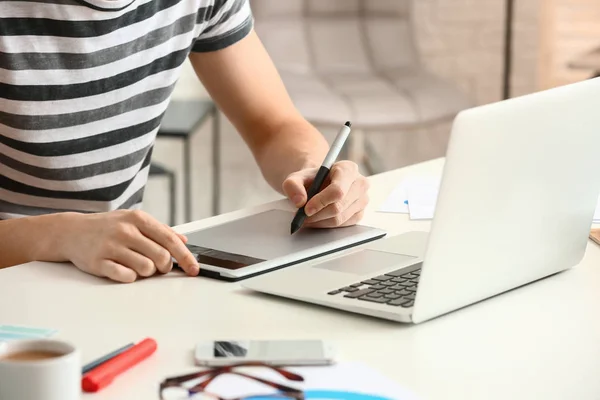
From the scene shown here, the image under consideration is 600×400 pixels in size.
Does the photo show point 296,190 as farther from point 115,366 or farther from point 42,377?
point 42,377

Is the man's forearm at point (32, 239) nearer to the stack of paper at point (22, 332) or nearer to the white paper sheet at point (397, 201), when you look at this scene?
the stack of paper at point (22, 332)

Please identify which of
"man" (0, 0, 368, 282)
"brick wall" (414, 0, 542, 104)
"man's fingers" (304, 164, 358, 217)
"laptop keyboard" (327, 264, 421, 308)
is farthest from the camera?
"brick wall" (414, 0, 542, 104)

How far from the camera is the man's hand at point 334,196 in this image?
1.12 metres

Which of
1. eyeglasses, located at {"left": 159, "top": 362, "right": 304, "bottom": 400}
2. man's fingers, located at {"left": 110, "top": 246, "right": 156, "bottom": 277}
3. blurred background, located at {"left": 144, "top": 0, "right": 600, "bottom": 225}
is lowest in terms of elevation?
eyeglasses, located at {"left": 159, "top": 362, "right": 304, "bottom": 400}

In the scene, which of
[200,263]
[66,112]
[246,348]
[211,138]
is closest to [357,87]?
[211,138]

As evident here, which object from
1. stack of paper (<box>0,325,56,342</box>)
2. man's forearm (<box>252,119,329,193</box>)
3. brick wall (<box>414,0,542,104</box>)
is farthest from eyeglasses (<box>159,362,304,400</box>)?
brick wall (<box>414,0,542,104</box>)

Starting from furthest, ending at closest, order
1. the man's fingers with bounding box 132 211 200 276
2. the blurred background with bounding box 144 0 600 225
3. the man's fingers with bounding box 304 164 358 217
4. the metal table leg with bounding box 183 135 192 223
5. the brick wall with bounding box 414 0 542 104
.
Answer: the brick wall with bounding box 414 0 542 104
the metal table leg with bounding box 183 135 192 223
the blurred background with bounding box 144 0 600 225
the man's fingers with bounding box 304 164 358 217
the man's fingers with bounding box 132 211 200 276

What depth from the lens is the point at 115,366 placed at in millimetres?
740

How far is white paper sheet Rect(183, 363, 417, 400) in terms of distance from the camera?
709 mm

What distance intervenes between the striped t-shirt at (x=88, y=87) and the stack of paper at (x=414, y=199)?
1.20ft

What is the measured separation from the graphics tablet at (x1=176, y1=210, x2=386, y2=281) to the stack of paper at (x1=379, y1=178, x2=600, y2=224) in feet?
0.36

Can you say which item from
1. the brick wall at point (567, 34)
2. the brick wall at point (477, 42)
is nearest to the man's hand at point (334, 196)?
the brick wall at point (567, 34)

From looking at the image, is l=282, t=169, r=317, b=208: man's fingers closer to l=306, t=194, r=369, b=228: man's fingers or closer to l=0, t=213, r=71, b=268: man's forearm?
l=306, t=194, r=369, b=228: man's fingers

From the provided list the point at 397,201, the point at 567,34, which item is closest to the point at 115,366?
the point at 397,201
